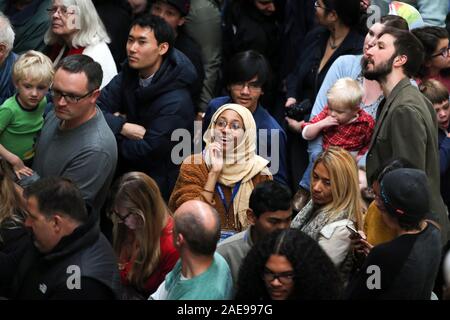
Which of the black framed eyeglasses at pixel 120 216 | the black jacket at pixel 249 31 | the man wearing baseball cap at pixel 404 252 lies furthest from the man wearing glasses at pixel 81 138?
the black jacket at pixel 249 31

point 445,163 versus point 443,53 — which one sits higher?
point 443,53

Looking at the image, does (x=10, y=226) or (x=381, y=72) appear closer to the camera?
(x=10, y=226)

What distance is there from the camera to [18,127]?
254 inches

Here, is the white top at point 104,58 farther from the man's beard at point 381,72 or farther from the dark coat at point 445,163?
the dark coat at point 445,163

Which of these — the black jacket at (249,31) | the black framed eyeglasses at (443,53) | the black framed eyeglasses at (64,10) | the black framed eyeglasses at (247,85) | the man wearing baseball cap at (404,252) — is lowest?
the black jacket at (249,31)

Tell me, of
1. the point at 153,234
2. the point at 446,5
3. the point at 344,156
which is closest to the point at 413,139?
the point at 344,156

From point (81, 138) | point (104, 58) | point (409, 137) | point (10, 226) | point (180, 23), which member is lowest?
point (10, 226)

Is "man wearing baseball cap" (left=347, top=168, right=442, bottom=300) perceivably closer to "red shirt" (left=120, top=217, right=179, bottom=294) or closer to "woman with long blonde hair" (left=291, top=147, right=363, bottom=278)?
"woman with long blonde hair" (left=291, top=147, right=363, bottom=278)

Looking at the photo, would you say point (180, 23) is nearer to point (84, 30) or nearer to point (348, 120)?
point (84, 30)

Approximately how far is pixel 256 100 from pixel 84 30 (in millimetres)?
1300

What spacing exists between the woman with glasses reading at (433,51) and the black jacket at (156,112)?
1.44 m

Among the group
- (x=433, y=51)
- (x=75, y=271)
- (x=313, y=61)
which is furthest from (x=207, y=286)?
(x=433, y=51)

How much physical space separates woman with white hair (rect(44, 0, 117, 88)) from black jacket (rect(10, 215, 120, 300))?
2.31m

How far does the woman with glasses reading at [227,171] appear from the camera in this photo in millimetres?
6152
